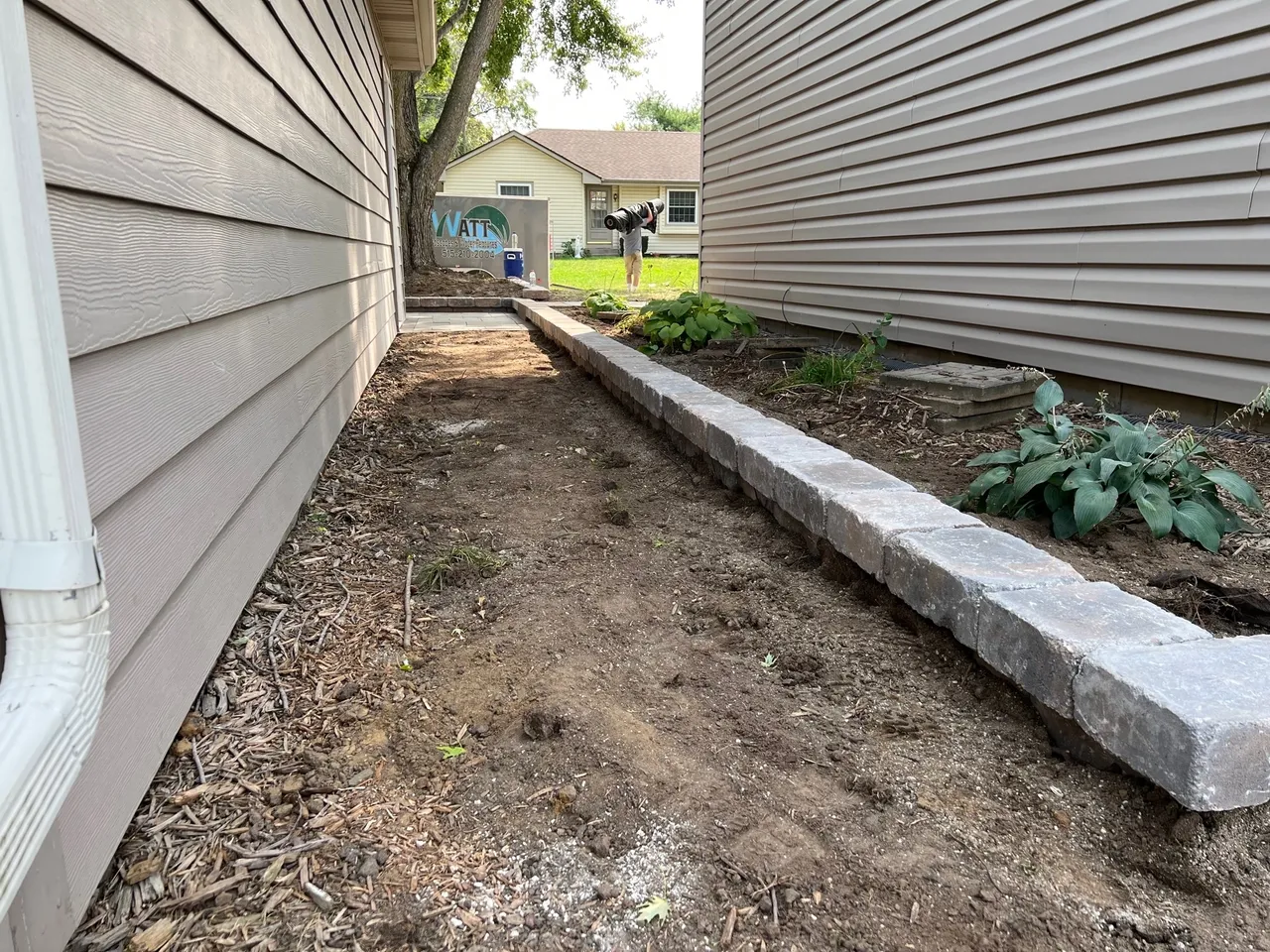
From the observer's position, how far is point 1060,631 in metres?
1.54

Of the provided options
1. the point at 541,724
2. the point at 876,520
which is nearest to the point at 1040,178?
the point at 876,520

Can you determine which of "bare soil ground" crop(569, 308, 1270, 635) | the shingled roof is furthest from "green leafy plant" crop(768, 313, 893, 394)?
the shingled roof

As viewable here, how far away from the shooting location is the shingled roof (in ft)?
105

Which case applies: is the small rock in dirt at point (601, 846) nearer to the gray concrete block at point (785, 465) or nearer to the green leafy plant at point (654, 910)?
the green leafy plant at point (654, 910)

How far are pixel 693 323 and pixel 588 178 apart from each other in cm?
2784

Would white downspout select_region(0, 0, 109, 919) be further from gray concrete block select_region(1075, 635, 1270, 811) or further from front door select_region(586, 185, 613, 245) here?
front door select_region(586, 185, 613, 245)

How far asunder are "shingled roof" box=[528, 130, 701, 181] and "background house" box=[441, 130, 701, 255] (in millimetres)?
38

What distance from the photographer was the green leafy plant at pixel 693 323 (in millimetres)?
5875

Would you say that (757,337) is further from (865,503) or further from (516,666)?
(516,666)

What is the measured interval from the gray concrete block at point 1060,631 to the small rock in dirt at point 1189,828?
227 millimetres

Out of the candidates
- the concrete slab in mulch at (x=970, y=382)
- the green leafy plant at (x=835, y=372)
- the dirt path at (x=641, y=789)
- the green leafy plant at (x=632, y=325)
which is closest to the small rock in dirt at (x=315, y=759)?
the dirt path at (x=641, y=789)

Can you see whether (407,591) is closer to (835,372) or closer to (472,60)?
(835,372)

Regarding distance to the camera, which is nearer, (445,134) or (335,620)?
(335,620)

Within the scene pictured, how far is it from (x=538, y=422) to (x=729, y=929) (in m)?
3.51
